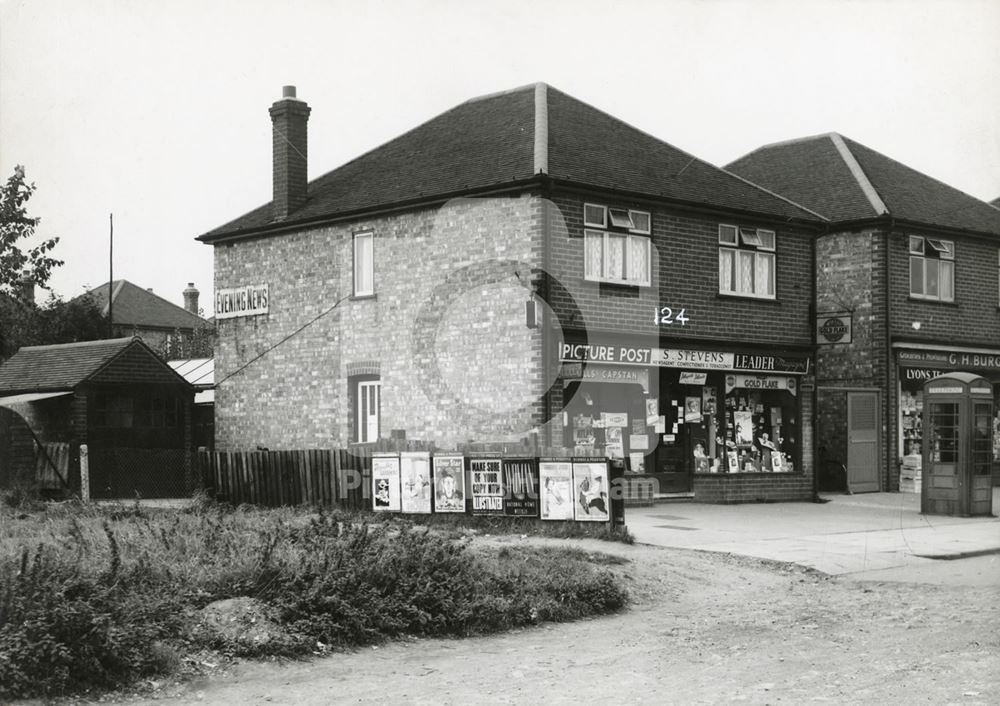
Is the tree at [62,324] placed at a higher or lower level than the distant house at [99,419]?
higher

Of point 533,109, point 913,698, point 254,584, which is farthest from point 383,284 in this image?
point 913,698

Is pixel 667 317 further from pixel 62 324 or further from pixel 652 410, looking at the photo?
pixel 62 324

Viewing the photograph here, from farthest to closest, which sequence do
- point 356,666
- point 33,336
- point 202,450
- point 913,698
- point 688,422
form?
point 33,336
point 688,422
point 202,450
point 356,666
point 913,698

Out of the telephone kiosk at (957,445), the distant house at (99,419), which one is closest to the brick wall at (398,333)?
the distant house at (99,419)

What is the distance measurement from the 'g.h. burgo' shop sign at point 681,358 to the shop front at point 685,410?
0.06 feet

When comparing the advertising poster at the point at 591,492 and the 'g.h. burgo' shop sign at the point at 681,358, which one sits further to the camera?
the 'g.h. burgo' shop sign at the point at 681,358

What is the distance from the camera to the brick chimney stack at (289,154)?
2586cm

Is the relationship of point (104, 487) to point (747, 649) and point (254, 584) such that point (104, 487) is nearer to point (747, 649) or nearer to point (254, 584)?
point (254, 584)

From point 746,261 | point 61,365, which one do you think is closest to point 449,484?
point 746,261

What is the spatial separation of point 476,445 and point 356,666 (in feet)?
30.3

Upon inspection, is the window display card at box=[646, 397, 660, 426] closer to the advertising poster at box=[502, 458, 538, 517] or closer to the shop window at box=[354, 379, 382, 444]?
the shop window at box=[354, 379, 382, 444]

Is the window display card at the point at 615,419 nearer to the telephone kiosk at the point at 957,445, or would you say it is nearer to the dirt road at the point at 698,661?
the telephone kiosk at the point at 957,445

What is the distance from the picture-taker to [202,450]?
2112cm

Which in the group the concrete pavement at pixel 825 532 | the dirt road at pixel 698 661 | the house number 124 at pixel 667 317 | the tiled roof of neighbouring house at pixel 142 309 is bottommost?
the concrete pavement at pixel 825 532
